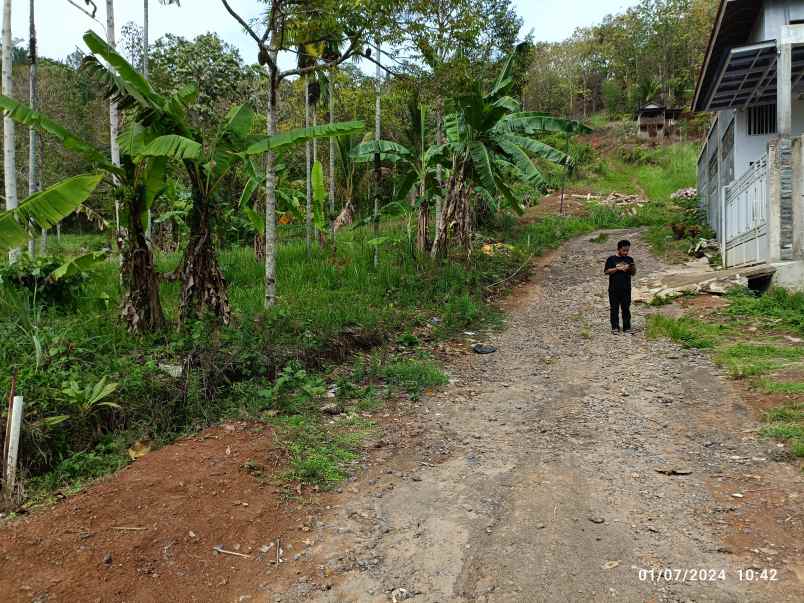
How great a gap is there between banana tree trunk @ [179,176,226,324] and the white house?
882 centimetres

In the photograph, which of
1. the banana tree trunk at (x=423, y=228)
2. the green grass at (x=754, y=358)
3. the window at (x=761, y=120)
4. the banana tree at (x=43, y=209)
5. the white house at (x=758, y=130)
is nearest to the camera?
the banana tree at (x=43, y=209)

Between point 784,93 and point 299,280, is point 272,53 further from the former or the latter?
point 784,93

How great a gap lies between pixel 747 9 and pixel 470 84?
6991mm

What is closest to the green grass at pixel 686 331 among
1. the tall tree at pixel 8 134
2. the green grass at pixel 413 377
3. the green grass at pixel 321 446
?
the green grass at pixel 413 377

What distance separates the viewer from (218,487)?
4.36 metres

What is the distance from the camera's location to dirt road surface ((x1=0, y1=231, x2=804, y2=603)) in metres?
3.25

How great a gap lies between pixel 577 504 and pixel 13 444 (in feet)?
13.7

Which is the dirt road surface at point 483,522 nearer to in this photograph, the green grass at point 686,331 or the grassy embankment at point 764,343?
the grassy embankment at point 764,343

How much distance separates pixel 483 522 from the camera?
3.91 m

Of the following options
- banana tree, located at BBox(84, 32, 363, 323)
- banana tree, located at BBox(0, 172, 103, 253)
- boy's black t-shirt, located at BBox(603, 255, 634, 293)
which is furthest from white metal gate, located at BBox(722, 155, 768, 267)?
banana tree, located at BBox(0, 172, 103, 253)

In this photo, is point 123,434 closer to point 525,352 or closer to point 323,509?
point 323,509

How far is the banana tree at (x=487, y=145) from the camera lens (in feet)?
38.3

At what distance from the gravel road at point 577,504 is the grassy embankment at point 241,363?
794 mm
